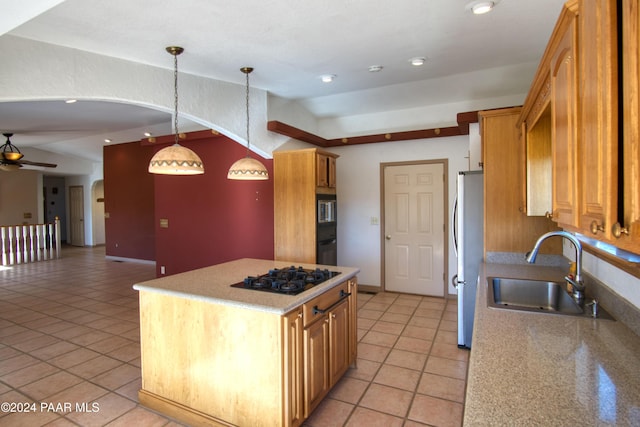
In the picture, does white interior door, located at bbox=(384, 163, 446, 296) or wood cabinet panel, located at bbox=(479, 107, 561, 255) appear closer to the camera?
wood cabinet panel, located at bbox=(479, 107, 561, 255)

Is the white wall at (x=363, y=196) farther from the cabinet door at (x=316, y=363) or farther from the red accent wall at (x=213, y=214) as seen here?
the cabinet door at (x=316, y=363)

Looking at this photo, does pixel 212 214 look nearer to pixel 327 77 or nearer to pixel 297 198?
pixel 297 198

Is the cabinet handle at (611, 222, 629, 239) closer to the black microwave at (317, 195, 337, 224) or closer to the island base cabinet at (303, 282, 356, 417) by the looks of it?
the island base cabinet at (303, 282, 356, 417)

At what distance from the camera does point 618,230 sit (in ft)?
2.41

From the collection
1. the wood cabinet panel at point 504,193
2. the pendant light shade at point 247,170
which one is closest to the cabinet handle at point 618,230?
the wood cabinet panel at point 504,193

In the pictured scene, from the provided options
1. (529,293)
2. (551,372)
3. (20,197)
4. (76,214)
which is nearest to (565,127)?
(551,372)

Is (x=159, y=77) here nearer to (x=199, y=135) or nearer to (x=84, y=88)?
(x=84, y=88)

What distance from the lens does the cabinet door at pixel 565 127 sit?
1.10 metres

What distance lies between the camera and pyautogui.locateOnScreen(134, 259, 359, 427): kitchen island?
6.52ft

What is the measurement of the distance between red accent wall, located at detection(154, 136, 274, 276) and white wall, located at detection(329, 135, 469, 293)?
1382mm

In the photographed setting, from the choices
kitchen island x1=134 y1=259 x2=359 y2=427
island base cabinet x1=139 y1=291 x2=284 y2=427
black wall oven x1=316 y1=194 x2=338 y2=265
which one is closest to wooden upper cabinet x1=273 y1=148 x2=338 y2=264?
black wall oven x1=316 y1=194 x2=338 y2=265

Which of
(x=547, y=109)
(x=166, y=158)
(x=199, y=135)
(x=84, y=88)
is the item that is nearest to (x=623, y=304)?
(x=547, y=109)

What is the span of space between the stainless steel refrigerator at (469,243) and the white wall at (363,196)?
193 cm

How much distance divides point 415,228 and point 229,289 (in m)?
3.67
